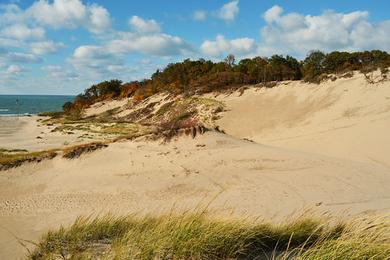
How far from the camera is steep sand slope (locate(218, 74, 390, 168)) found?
59.8 feet

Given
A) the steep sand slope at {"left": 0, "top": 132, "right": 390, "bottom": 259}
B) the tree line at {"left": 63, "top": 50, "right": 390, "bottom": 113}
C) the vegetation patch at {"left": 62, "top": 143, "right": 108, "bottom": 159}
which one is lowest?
the steep sand slope at {"left": 0, "top": 132, "right": 390, "bottom": 259}

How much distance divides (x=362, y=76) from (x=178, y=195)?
68.7 feet

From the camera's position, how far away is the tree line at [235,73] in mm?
37469

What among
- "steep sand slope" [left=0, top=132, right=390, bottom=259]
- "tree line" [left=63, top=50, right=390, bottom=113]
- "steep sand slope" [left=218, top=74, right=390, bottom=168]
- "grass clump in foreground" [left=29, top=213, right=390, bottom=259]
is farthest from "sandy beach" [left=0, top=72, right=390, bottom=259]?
"tree line" [left=63, top=50, right=390, bottom=113]

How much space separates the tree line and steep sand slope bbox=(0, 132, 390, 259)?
58.4ft

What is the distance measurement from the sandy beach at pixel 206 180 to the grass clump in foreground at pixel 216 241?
104 centimetres

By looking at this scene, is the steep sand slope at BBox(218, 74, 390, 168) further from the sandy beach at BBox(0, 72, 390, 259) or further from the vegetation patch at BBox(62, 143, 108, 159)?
the vegetation patch at BBox(62, 143, 108, 159)

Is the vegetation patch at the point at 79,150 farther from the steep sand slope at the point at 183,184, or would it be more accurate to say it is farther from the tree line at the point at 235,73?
the tree line at the point at 235,73

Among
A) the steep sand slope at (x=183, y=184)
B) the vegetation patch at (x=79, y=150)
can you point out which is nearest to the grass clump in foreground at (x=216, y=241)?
the steep sand slope at (x=183, y=184)

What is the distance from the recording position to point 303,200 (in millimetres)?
10164

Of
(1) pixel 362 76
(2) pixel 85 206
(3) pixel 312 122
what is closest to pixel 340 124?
(3) pixel 312 122

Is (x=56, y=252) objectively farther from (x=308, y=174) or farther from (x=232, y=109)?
(x=232, y=109)

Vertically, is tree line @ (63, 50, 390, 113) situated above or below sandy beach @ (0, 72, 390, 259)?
above

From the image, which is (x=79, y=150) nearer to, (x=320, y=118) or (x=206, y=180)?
(x=206, y=180)
